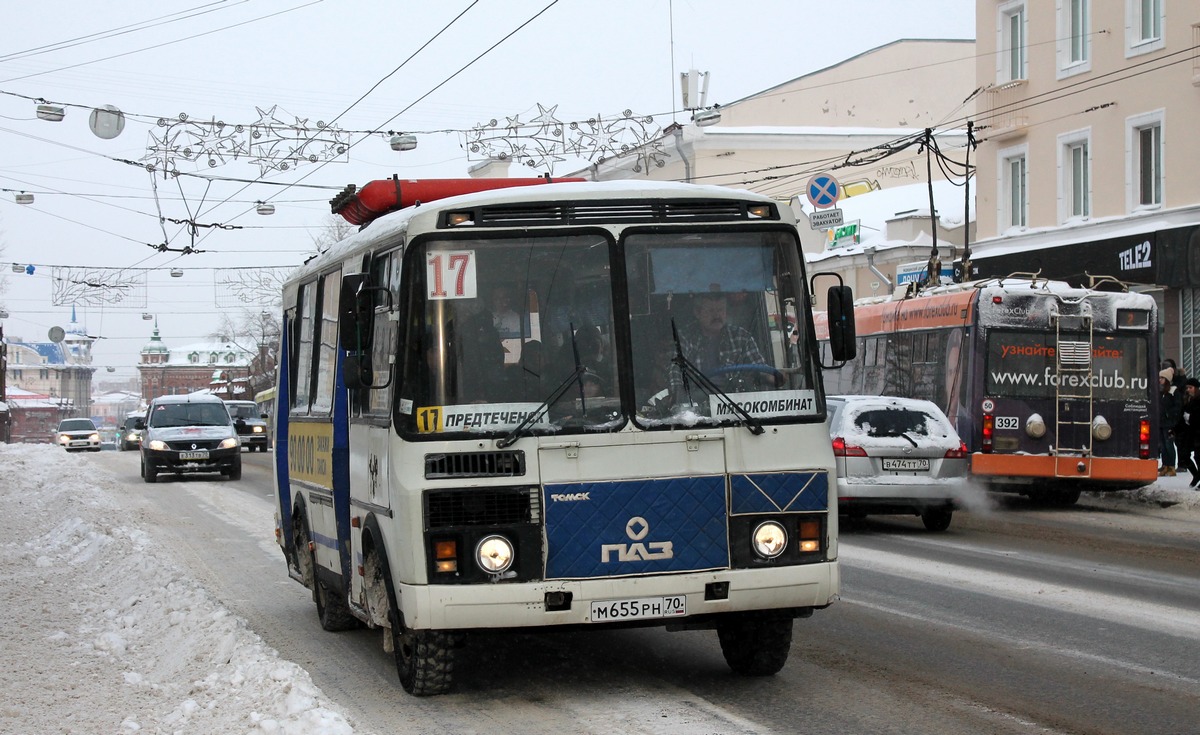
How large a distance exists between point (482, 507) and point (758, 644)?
1.81m

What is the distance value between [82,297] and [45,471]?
1478 centimetres

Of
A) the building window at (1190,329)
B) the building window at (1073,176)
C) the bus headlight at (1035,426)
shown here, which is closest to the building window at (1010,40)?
the building window at (1073,176)

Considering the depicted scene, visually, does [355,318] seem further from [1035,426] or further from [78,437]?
[78,437]

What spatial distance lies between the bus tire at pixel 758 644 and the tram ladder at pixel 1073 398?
13869 mm

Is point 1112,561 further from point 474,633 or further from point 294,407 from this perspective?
point 474,633

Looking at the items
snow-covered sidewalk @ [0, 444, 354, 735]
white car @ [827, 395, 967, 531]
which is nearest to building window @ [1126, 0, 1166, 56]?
white car @ [827, 395, 967, 531]

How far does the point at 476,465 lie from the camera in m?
7.49

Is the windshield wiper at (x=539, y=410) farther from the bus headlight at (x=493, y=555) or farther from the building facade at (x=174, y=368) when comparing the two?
the building facade at (x=174, y=368)

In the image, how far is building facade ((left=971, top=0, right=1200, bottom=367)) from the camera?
95.6ft

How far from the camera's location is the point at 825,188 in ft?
110

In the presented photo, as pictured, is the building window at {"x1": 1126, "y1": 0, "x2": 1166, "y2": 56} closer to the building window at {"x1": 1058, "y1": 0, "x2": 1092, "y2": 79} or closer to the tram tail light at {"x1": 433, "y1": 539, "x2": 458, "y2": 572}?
the building window at {"x1": 1058, "y1": 0, "x2": 1092, "y2": 79}

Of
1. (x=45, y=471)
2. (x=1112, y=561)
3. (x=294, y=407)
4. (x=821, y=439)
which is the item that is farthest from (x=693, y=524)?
(x=45, y=471)

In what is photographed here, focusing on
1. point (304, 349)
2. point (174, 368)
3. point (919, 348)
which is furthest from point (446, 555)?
point (174, 368)

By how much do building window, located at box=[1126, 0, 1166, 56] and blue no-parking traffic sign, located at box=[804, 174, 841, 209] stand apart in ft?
21.5
